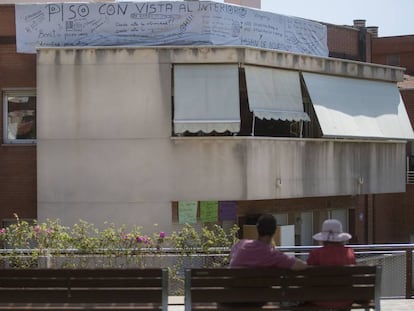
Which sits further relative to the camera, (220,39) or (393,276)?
(220,39)

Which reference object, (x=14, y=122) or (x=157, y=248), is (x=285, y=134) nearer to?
(x=14, y=122)

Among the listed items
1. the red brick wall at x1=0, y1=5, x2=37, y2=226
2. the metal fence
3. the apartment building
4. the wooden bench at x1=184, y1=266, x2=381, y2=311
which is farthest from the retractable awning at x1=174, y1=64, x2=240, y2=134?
the wooden bench at x1=184, y1=266, x2=381, y2=311

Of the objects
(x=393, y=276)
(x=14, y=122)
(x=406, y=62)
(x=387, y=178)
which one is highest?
(x=406, y=62)

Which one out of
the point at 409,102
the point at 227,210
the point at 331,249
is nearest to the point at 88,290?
the point at 331,249

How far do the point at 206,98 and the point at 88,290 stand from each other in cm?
1009

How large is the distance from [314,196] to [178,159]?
413 centimetres

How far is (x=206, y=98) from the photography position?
17.5 meters

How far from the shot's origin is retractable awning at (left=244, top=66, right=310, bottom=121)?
17.9 meters

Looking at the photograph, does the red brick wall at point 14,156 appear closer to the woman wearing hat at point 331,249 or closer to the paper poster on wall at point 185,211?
the paper poster on wall at point 185,211

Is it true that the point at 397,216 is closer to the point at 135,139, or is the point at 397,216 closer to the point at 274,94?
the point at 274,94

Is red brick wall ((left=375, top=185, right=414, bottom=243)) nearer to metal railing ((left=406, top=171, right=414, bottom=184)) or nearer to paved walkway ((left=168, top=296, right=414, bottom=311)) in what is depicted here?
metal railing ((left=406, top=171, right=414, bottom=184))

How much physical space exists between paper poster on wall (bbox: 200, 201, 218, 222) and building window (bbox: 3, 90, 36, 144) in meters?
4.68

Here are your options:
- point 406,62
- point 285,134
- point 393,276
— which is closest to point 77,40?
point 285,134

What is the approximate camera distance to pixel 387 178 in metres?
22.0
